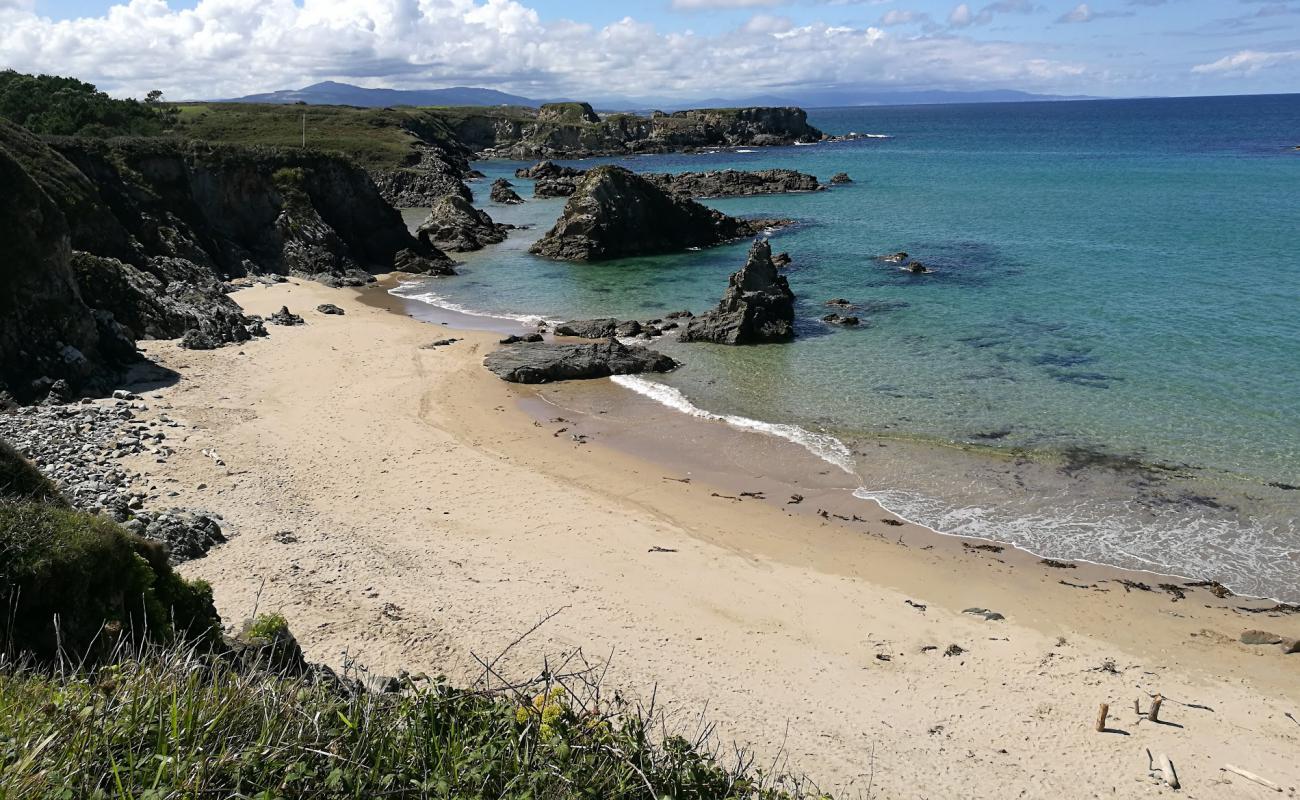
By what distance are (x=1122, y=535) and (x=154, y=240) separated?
121ft

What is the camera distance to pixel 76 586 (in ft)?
24.5

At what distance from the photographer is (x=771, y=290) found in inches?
1304

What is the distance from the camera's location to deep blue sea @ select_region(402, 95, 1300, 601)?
1748cm

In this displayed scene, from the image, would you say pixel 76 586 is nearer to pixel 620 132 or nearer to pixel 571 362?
pixel 571 362

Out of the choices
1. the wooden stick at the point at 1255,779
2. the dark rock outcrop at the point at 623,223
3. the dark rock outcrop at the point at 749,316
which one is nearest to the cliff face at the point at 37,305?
the dark rock outcrop at the point at 749,316

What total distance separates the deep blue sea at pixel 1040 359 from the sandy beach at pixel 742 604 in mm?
2221

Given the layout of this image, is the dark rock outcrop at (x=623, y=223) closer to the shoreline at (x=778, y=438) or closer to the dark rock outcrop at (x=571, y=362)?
the shoreline at (x=778, y=438)

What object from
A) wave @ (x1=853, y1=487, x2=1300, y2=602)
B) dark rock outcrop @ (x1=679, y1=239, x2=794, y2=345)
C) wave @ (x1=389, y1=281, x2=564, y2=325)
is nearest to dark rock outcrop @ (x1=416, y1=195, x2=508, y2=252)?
wave @ (x1=389, y1=281, x2=564, y2=325)

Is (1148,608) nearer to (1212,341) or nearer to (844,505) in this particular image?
(844,505)

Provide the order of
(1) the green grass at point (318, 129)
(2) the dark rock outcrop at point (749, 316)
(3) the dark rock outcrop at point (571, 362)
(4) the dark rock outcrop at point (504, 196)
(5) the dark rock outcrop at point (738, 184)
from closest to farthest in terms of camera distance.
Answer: (3) the dark rock outcrop at point (571, 362)
(2) the dark rock outcrop at point (749, 316)
(4) the dark rock outcrop at point (504, 196)
(5) the dark rock outcrop at point (738, 184)
(1) the green grass at point (318, 129)

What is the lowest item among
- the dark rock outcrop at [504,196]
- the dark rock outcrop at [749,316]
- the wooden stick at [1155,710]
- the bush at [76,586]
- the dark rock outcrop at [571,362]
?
the wooden stick at [1155,710]

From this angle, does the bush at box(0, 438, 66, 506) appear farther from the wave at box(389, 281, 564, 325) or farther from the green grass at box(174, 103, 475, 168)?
the green grass at box(174, 103, 475, 168)

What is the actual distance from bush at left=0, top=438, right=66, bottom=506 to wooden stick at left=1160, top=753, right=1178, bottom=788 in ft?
41.2

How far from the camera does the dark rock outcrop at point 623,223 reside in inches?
1930
